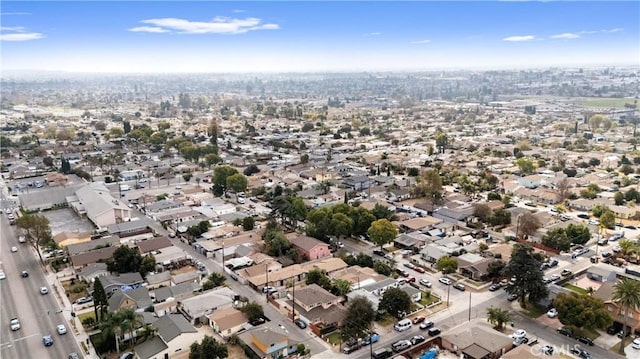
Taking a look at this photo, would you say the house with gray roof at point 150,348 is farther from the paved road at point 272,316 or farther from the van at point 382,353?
the van at point 382,353

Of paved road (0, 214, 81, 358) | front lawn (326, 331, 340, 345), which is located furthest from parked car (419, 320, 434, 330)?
paved road (0, 214, 81, 358)

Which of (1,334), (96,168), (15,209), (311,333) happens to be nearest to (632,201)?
(311,333)

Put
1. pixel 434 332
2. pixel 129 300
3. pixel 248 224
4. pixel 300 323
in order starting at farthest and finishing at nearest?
1. pixel 248 224
2. pixel 129 300
3. pixel 300 323
4. pixel 434 332

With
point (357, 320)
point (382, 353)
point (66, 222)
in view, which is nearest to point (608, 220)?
point (382, 353)

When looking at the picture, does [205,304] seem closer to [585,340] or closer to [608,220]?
[585,340]

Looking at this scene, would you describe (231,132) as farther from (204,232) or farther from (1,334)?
(1,334)

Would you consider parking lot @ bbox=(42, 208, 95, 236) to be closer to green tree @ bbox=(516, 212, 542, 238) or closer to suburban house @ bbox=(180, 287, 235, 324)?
suburban house @ bbox=(180, 287, 235, 324)
